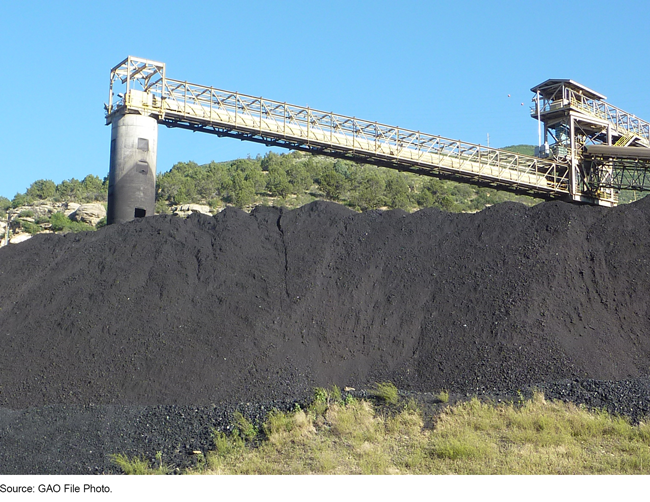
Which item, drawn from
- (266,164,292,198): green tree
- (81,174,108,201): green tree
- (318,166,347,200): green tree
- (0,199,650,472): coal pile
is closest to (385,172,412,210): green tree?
(318,166,347,200): green tree

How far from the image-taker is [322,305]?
512 inches

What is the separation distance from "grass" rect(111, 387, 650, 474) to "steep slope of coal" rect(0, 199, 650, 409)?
1380 millimetres

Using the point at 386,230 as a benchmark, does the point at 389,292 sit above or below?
below

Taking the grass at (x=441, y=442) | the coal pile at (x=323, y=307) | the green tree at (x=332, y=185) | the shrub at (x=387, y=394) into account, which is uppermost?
the green tree at (x=332, y=185)

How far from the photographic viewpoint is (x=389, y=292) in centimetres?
1328

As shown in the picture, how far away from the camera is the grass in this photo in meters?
8.37

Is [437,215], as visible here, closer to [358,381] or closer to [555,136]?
[358,381]

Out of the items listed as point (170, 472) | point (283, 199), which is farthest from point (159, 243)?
point (283, 199)

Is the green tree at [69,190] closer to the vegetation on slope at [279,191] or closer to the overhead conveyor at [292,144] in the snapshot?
the vegetation on slope at [279,191]

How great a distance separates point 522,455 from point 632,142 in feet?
91.5

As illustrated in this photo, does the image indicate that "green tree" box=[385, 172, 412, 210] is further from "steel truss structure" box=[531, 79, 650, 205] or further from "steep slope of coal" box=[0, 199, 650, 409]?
"steep slope of coal" box=[0, 199, 650, 409]

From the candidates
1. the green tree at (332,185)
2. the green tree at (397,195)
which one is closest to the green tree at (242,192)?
the green tree at (332,185)

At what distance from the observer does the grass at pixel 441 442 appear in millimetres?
8367

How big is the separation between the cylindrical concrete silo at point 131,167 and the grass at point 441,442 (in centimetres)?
1174
